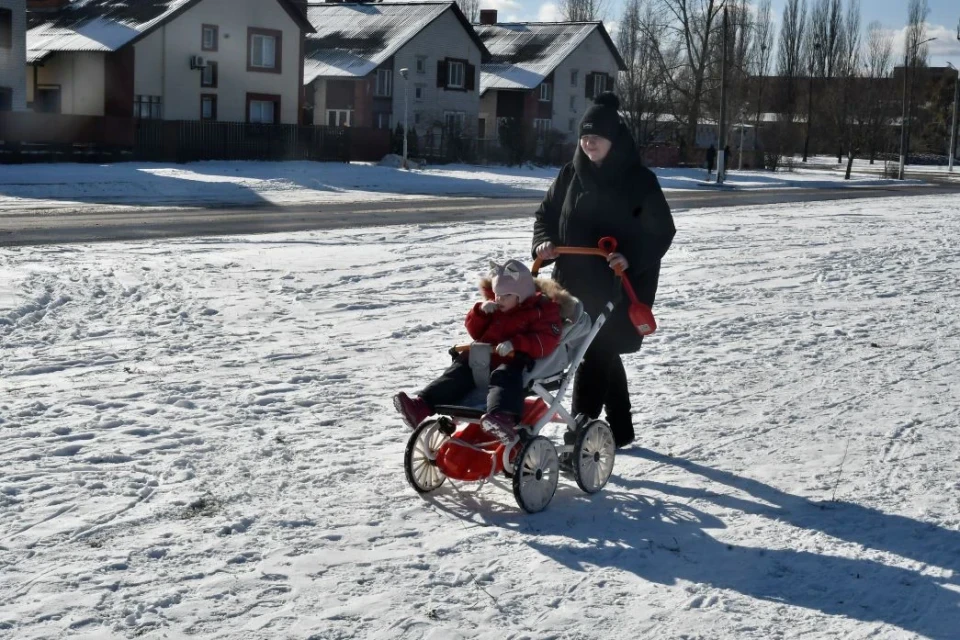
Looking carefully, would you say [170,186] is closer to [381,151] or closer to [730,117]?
[381,151]

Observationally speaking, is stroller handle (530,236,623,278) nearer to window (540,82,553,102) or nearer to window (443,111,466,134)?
window (443,111,466,134)

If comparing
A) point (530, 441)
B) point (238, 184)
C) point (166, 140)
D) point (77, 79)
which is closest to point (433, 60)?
point (77, 79)

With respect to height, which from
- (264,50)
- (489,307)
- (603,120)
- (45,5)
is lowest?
(489,307)

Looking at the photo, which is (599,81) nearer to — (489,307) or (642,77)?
(642,77)

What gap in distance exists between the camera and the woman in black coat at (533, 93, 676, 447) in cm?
602

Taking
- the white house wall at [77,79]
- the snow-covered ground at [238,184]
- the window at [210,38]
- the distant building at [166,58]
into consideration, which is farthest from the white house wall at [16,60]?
the window at [210,38]

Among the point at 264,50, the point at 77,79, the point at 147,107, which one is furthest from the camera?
the point at 264,50

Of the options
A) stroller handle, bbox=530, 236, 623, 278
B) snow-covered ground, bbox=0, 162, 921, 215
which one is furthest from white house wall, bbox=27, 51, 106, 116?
stroller handle, bbox=530, 236, 623, 278

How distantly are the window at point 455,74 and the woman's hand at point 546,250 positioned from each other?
56.2 metres

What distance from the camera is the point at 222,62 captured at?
4766cm

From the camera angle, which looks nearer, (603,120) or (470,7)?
(603,120)

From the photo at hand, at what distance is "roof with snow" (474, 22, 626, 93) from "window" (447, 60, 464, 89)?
4.92 metres

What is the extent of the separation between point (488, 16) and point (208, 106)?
3100 centimetres

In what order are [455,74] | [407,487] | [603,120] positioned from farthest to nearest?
[455,74] → [603,120] → [407,487]
